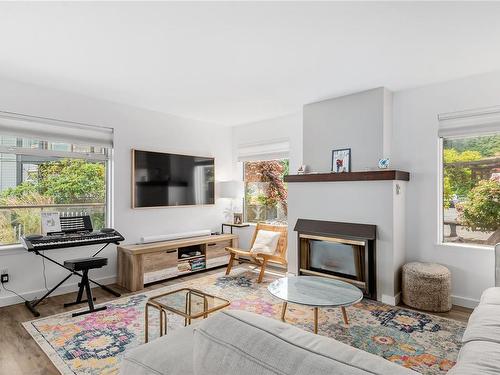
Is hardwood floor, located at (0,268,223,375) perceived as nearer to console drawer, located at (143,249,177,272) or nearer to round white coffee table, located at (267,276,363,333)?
console drawer, located at (143,249,177,272)

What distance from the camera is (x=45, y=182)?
387 centimetres

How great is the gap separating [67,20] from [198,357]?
2.46m

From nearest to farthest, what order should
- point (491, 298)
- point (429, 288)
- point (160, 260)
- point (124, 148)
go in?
1. point (491, 298)
2. point (429, 288)
3. point (160, 260)
4. point (124, 148)

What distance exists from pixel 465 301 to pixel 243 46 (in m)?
3.46

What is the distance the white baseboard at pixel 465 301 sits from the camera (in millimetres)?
3335

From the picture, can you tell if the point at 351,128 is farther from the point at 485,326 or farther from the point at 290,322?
the point at 485,326

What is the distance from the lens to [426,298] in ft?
10.7

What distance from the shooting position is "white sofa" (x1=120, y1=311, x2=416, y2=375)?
736 millimetres

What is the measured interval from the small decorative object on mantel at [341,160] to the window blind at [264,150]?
3.43 feet

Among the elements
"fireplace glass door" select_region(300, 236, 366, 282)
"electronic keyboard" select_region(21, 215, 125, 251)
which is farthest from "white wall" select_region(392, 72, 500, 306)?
"electronic keyboard" select_region(21, 215, 125, 251)

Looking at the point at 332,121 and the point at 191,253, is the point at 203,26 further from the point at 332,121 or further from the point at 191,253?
the point at 191,253

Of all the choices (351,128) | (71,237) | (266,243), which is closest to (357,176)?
(351,128)

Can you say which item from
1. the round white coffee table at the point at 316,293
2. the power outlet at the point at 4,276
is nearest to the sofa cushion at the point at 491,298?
the round white coffee table at the point at 316,293

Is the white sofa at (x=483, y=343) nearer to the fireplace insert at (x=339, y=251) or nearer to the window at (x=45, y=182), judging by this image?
the fireplace insert at (x=339, y=251)
